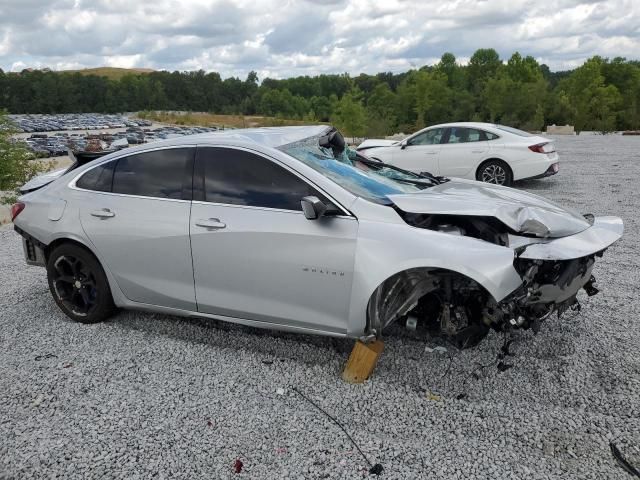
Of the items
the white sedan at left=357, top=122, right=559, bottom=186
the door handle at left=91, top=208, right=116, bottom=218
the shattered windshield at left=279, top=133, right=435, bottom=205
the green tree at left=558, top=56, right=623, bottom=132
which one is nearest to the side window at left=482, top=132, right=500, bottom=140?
the white sedan at left=357, top=122, right=559, bottom=186

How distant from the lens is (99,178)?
443 cm

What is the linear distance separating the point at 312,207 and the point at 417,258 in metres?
0.73

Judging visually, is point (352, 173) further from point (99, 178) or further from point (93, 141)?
point (93, 141)

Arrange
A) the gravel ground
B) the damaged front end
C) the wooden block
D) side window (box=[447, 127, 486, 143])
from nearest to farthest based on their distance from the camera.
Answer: the gravel ground
the damaged front end
the wooden block
side window (box=[447, 127, 486, 143])

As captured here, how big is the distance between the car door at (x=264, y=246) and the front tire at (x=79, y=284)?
1053mm

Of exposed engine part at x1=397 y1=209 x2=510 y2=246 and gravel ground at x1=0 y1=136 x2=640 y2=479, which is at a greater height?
exposed engine part at x1=397 y1=209 x2=510 y2=246

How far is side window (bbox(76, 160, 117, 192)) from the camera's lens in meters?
4.37

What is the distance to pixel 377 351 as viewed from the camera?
3561 millimetres

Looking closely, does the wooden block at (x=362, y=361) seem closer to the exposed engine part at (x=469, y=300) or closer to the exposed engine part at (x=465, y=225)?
the exposed engine part at (x=469, y=300)

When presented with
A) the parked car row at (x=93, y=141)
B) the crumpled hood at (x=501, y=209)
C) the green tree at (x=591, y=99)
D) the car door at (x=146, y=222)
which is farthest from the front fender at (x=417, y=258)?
the green tree at (x=591, y=99)

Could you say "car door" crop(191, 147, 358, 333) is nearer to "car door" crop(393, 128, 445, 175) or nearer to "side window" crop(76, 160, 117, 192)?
"side window" crop(76, 160, 117, 192)

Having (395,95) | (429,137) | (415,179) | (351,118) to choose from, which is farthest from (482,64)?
(415,179)

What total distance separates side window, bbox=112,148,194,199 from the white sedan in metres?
7.91

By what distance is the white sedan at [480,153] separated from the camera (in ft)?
35.5
